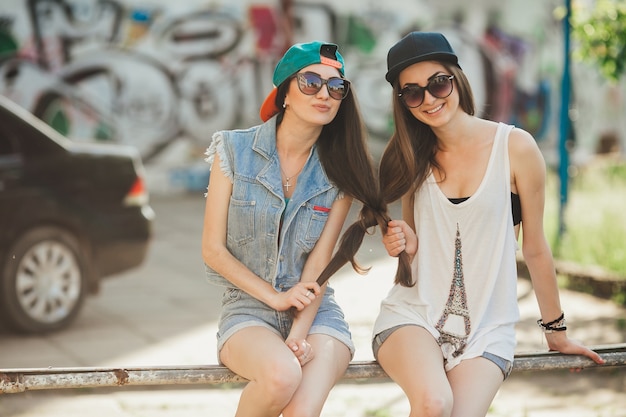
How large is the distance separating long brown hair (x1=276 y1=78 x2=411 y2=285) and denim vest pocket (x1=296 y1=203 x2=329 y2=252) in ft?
0.39

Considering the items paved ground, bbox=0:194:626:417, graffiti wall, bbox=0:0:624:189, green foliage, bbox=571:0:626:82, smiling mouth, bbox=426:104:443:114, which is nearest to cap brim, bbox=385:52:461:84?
smiling mouth, bbox=426:104:443:114

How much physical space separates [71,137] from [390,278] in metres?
6.83

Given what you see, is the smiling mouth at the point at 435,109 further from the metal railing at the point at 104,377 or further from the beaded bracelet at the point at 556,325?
the metal railing at the point at 104,377

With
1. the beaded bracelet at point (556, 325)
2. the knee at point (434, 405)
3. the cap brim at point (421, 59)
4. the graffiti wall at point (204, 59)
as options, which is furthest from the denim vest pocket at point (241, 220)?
the graffiti wall at point (204, 59)

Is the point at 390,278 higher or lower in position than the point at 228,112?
lower

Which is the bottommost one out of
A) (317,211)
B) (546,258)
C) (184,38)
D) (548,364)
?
(548,364)

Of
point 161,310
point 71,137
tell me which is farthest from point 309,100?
point 71,137

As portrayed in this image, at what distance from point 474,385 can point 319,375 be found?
56 cm

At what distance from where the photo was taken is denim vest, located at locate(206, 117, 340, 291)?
11.8 ft

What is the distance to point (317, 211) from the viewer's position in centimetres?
367

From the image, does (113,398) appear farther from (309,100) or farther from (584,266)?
(584,266)

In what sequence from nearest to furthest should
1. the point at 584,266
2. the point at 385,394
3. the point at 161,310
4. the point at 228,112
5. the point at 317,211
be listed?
the point at 317,211, the point at 385,394, the point at 161,310, the point at 584,266, the point at 228,112

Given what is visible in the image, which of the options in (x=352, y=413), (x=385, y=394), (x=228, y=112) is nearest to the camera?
(x=352, y=413)

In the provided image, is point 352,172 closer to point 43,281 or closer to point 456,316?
point 456,316
